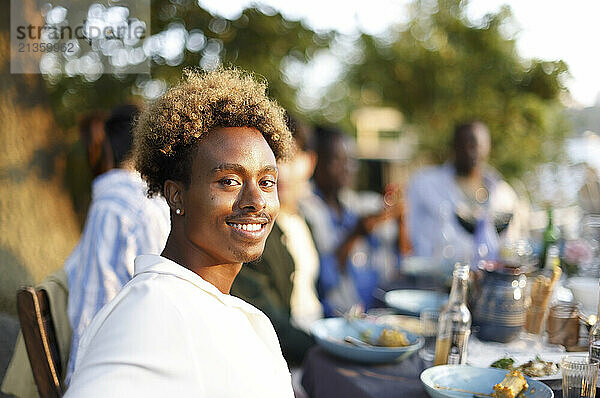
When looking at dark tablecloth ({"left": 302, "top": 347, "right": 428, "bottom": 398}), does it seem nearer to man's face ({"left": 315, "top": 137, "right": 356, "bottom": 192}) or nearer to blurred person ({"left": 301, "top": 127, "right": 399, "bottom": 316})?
blurred person ({"left": 301, "top": 127, "right": 399, "bottom": 316})

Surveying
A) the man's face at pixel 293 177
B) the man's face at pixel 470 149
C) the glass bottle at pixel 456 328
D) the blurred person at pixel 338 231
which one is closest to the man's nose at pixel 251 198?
the glass bottle at pixel 456 328

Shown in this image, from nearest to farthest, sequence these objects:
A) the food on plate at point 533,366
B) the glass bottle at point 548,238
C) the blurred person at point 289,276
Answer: the food on plate at point 533,366 → the glass bottle at point 548,238 → the blurred person at point 289,276

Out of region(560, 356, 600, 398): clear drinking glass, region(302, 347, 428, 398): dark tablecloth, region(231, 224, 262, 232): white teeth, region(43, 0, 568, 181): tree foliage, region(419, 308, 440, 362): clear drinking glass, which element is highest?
region(43, 0, 568, 181): tree foliage

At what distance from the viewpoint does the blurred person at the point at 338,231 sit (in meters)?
3.88

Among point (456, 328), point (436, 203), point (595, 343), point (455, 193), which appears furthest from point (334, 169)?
point (595, 343)

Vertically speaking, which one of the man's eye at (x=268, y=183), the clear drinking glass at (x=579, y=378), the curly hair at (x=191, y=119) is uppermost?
the curly hair at (x=191, y=119)

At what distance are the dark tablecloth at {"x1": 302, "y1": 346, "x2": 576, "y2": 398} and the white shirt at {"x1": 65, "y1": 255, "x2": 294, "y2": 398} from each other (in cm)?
64

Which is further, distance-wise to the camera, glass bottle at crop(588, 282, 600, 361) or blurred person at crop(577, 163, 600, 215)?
Answer: blurred person at crop(577, 163, 600, 215)

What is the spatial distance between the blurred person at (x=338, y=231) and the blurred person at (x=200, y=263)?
2.36 m

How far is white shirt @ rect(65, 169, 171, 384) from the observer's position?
7.02ft

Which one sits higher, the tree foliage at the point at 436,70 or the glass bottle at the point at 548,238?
the tree foliage at the point at 436,70

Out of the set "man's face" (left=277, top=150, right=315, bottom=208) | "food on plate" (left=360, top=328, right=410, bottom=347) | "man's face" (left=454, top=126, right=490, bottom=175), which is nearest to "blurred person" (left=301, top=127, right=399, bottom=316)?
"man's face" (left=277, top=150, right=315, bottom=208)

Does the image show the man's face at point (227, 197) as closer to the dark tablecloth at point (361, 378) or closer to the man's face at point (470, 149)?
the dark tablecloth at point (361, 378)

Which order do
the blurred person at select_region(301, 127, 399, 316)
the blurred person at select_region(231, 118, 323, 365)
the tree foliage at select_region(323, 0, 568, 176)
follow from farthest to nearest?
1. the tree foliage at select_region(323, 0, 568, 176)
2. the blurred person at select_region(301, 127, 399, 316)
3. the blurred person at select_region(231, 118, 323, 365)
